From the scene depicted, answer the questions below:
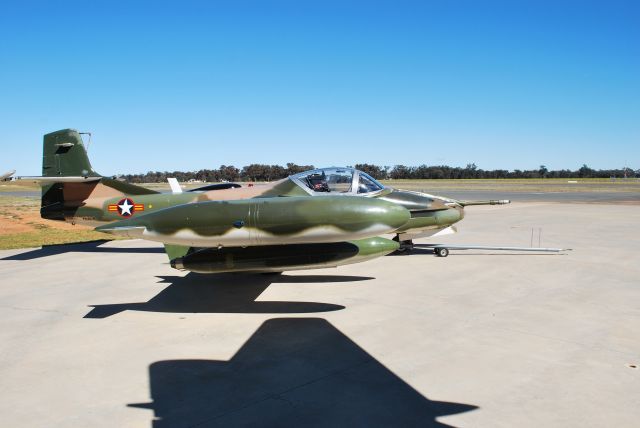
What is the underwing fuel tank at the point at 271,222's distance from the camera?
6.07 meters

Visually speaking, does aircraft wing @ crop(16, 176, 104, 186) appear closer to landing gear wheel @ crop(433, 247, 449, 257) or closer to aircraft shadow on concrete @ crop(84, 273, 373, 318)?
aircraft shadow on concrete @ crop(84, 273, 373, 318)

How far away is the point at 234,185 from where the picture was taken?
433 inches

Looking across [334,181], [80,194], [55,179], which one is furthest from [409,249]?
[55,179]

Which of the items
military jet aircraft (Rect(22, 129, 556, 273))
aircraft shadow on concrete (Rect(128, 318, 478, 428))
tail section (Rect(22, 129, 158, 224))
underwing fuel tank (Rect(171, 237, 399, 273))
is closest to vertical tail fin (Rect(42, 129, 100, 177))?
tail section (Rect(22, 129, 158, 224))

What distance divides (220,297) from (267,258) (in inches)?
61.0

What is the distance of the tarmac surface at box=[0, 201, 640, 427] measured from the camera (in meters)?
3.89

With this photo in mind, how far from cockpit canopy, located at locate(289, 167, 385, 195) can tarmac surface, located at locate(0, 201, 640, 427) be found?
6.38 ft

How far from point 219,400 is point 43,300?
5.60m

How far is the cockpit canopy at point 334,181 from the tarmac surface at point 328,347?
194cm

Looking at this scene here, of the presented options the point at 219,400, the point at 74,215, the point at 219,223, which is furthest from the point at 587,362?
the point at 74,215

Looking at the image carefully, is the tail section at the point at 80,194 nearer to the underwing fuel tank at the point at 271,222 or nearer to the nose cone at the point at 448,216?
the underwing fuel tank at the point at 271,222

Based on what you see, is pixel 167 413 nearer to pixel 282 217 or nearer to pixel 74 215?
pixel 282 217

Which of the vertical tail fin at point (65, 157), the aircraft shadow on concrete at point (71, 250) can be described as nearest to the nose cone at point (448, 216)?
the aircraft shadow on concrete at point (71, 250)

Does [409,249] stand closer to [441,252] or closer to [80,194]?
[441,252]
